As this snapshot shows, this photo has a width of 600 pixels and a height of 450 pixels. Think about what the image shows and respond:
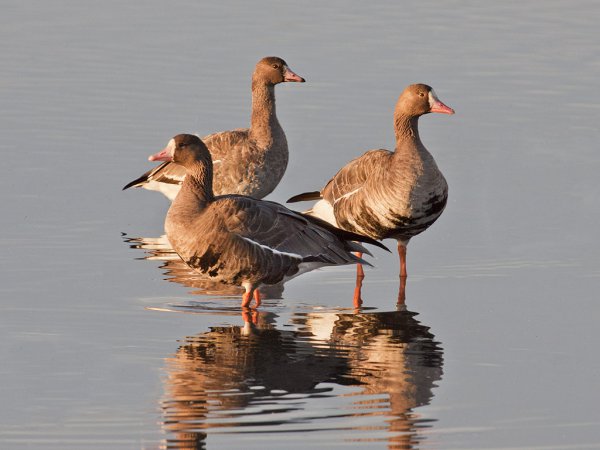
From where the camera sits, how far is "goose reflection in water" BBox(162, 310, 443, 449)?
34.3 feet

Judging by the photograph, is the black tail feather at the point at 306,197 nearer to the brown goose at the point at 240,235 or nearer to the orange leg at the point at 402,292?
the orange leg at the point at 402,292

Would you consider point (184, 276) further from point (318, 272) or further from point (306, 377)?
point (306, 377)

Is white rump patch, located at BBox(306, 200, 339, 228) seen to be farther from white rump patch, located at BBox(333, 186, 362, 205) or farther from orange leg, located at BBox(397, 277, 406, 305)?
orange leg, located at BBox(397, 277, 406, 305)

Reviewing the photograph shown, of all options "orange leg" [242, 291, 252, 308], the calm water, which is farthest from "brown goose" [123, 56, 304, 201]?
"orange leg" [242, 291, 252, 308]

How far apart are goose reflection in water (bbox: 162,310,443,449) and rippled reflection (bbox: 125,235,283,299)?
1097 millimetres

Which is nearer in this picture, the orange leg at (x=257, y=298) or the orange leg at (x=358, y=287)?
the orange leg at (x=257, y=298)

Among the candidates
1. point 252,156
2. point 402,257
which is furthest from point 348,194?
point 252,156

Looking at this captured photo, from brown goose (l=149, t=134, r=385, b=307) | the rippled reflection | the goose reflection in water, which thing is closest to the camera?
the goose reflection in water

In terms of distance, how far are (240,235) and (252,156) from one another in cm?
499

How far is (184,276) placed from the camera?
15.4m

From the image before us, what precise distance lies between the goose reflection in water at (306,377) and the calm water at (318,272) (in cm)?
3

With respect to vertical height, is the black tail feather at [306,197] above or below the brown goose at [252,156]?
below

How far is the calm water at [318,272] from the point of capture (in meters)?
10.8

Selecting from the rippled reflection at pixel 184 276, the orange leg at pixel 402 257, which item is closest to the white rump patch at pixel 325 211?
the orange leg at pixel 402 257
